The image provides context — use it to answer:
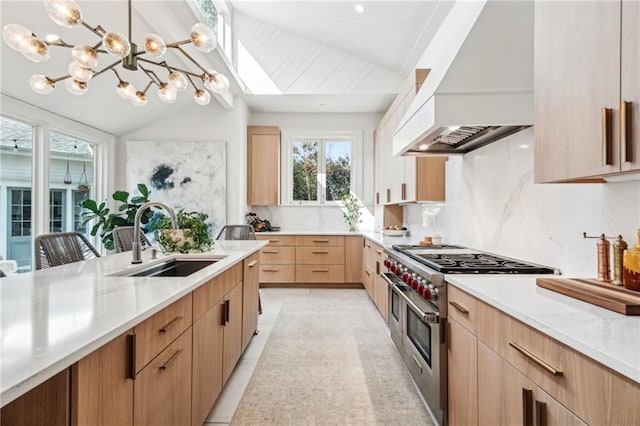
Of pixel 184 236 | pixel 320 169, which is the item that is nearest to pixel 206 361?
pixel 184 236

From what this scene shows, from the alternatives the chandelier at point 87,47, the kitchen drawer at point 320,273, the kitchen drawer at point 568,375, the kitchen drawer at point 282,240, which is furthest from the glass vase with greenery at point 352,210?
the kitchen drawer at point 568,375

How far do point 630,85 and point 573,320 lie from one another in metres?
0.68

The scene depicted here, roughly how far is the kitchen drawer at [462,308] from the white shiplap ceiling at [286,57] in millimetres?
2762

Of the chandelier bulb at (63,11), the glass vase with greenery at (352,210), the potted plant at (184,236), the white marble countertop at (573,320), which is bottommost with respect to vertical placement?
the white marble countertop at (573,320)

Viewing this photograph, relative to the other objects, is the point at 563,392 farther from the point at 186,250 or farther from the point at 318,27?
the point at 318,27

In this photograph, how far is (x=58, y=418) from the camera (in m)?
0.78

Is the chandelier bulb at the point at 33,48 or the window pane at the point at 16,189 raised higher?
the chandelier bulb at the point at 33,48

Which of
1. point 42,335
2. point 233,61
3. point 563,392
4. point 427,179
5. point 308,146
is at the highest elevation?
point 233,61

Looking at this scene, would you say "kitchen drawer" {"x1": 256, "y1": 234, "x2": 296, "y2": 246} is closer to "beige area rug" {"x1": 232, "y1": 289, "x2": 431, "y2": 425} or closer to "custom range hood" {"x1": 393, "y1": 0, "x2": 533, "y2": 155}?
"beige area rug" {"x1": 232, "y1": 289, "x2": 431, "y2": 425}

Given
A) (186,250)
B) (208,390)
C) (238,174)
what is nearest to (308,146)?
(238,174)

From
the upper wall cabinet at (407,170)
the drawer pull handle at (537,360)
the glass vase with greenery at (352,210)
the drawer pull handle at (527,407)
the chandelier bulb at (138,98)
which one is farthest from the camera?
the glass vase with greenery at (352,210)

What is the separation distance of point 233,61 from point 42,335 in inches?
184

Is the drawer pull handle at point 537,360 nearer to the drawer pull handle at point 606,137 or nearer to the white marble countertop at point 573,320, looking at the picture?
the white marble countertop at point 573,320

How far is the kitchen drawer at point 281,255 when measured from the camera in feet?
16.8
